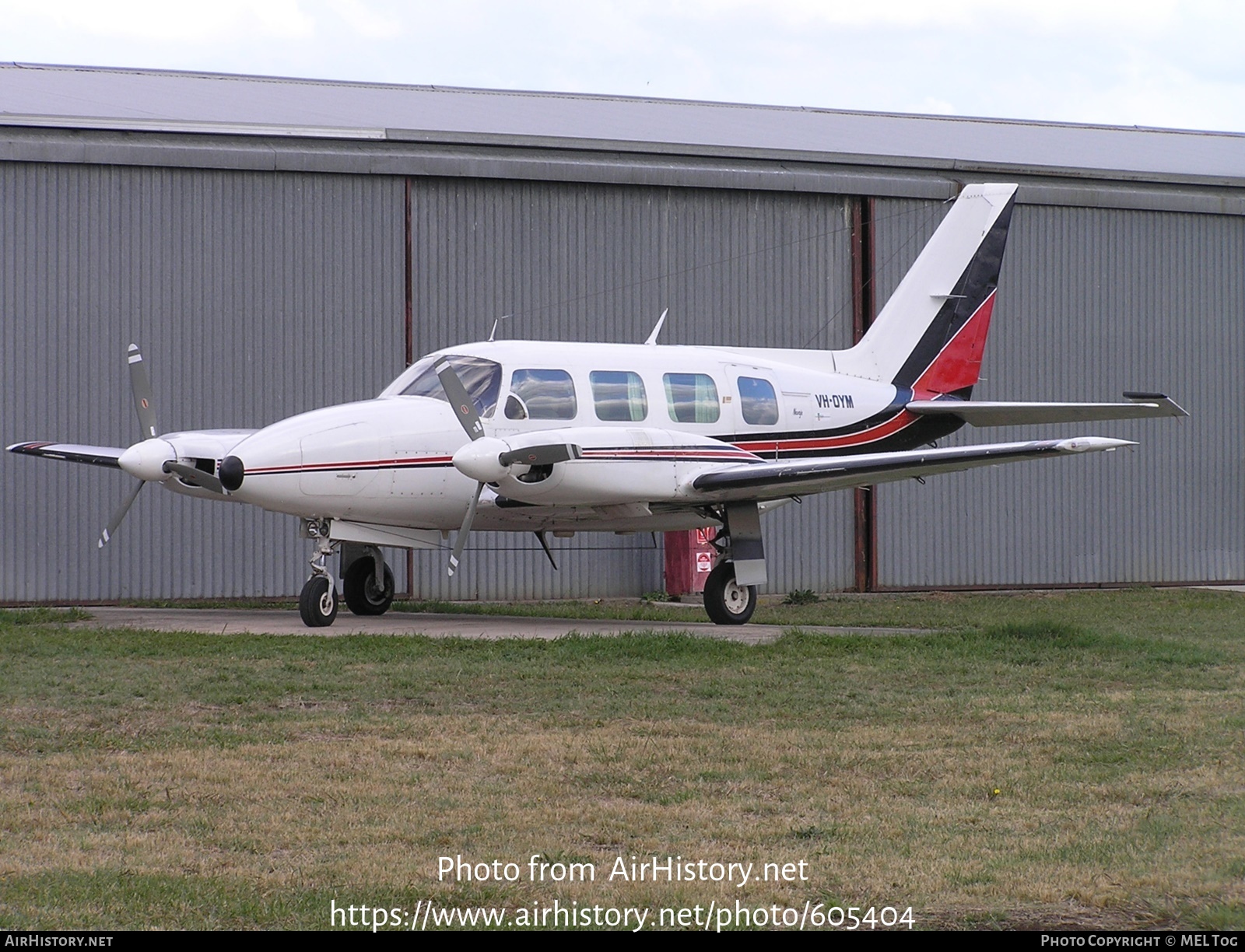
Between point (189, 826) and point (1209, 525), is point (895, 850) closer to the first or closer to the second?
point (189, 826)

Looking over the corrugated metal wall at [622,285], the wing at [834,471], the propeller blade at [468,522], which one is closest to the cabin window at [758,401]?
the wing at [834,471]

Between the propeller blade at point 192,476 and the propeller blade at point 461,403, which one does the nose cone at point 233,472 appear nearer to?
the propeller blade at point 192,476

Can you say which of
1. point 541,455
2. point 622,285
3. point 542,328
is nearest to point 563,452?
point 541,455

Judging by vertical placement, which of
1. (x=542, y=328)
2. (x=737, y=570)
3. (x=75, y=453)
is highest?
(x=542, y=328)

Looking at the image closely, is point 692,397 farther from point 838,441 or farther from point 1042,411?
point 1042,411

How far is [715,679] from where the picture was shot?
35.9ft

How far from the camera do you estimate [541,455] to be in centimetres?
1374

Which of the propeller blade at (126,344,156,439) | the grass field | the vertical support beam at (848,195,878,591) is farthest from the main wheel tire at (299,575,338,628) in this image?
the vertical support beam at (848,195,878,591)

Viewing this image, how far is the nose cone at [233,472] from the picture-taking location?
45.0ft

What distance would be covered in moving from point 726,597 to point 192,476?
A: 6.07 metres

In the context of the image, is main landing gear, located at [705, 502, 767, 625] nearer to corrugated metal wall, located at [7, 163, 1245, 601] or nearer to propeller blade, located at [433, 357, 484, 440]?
propeller blade, located at [433, 357, 484, 440]

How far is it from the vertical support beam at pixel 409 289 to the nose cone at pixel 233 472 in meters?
7.41

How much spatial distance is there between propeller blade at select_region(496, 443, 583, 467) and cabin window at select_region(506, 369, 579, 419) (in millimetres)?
1156
